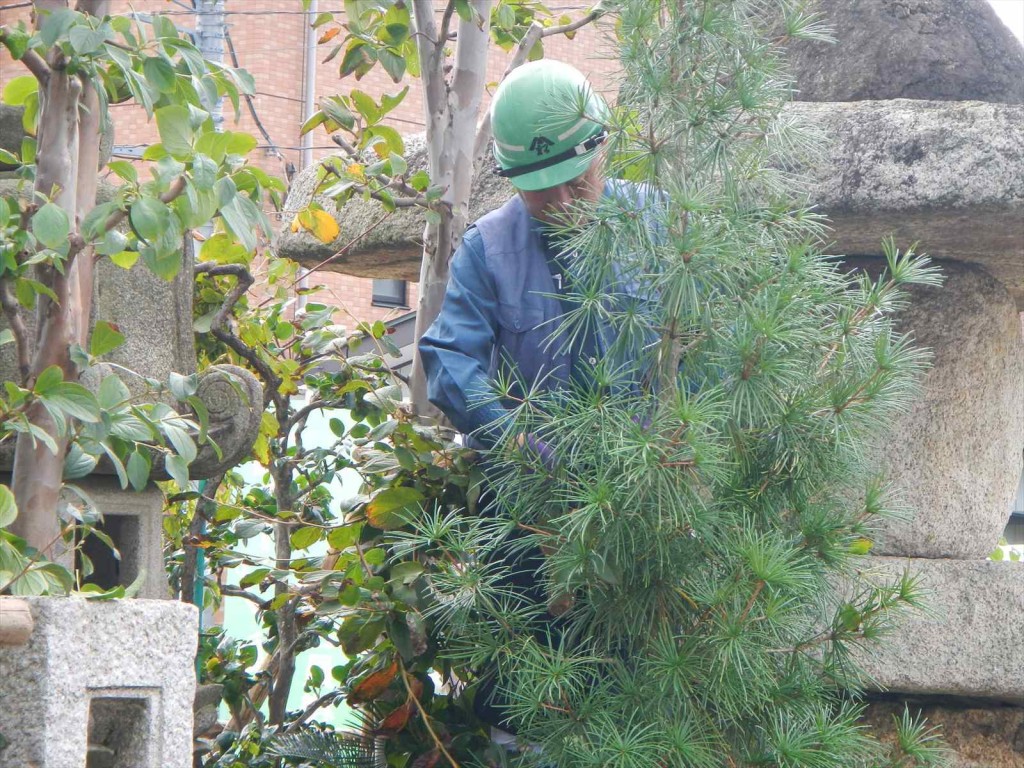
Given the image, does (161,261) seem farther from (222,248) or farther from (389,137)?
(389,137)

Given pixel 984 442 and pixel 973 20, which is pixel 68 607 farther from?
pixel 973 20

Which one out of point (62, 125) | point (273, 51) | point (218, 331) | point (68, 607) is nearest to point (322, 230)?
point (218, 331)

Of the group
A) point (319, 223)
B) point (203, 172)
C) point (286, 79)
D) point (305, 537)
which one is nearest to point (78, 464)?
point (203, 172)

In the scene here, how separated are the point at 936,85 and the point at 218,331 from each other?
1.97m

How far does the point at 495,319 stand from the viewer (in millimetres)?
2588

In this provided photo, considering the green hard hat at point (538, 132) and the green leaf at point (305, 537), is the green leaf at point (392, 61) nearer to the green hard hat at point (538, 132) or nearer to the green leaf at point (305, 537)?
the green hard hat at point (538, 132)

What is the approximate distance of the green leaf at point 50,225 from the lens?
192cm

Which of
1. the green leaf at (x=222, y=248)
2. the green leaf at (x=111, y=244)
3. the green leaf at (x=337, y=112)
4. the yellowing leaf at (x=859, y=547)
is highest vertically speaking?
the green leaf at (x=337, y=112)

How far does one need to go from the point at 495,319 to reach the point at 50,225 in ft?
3.02

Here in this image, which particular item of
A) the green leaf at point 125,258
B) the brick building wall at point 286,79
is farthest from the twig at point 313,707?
the brick building wall at point 286,79

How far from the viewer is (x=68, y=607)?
5.33 ft

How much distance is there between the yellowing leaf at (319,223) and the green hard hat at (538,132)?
979mm

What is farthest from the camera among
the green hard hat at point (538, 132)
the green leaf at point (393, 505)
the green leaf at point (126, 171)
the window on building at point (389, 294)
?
the window on building at point (389, 294)

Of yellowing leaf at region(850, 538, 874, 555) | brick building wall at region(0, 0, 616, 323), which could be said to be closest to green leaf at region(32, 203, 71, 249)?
yellowing leaf at region(850, 538, 874, 555)
